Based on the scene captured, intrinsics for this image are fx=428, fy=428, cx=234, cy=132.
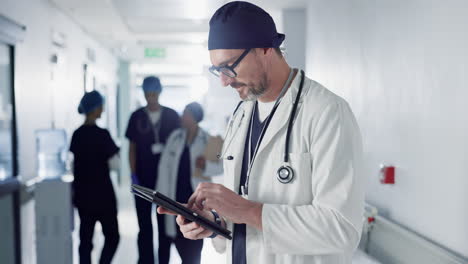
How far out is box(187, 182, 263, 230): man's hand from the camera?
3.60 ft

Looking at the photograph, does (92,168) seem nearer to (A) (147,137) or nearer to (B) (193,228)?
(A) (147,137)

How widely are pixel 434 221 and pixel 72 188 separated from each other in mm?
2972

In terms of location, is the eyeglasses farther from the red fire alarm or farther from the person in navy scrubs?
the person in navy scrubs

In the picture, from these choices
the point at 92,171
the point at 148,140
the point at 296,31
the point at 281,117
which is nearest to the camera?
the point at 281,117

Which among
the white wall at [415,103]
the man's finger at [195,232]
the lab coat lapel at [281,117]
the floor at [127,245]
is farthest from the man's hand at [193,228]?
the floor at [127,245]

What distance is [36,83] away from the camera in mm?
4555

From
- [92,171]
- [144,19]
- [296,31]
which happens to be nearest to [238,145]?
[92,171]

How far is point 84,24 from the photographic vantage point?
6.66m

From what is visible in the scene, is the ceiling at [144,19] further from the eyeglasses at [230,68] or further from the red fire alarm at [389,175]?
the eyeglasses at [230,68]

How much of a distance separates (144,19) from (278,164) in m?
5.81

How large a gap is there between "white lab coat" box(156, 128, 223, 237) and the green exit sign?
6079 millimetres

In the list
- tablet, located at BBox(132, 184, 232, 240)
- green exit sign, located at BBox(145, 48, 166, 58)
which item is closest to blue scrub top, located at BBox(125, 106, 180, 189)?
tablet, located at BBox(132, 184, 232, 240)

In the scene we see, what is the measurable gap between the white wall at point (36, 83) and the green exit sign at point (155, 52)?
9.68 ft

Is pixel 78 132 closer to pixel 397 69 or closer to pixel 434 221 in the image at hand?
pixel 397 69
